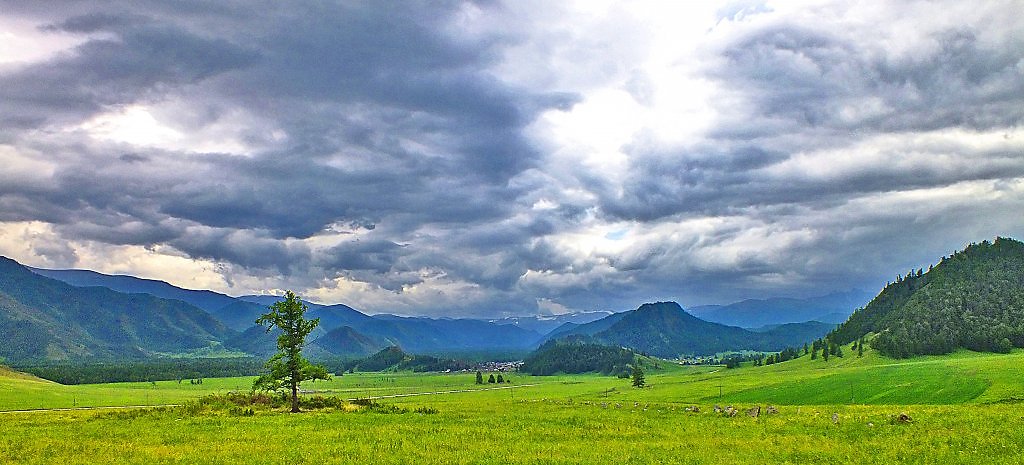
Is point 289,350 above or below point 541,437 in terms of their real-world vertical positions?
above

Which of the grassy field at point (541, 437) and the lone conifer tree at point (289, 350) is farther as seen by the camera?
the lone conifer tree at point (289, 350)

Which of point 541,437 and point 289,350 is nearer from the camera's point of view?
point 541,437

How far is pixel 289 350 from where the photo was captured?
81188 mm

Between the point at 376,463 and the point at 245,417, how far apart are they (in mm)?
36472

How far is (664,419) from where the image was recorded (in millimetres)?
57438

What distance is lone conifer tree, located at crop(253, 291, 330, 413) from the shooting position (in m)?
80.1

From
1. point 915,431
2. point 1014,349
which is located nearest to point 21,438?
point 915,431

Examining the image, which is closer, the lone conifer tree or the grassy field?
the grassy field

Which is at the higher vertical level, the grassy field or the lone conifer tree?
the lone conifer tree

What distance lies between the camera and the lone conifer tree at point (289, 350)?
3155 inches

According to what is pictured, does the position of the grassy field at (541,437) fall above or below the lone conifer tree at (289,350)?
below

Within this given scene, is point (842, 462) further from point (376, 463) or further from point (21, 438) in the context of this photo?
point (21, 438)

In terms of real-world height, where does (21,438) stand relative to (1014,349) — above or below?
above

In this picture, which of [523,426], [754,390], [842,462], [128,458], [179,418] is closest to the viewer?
[842,462]
